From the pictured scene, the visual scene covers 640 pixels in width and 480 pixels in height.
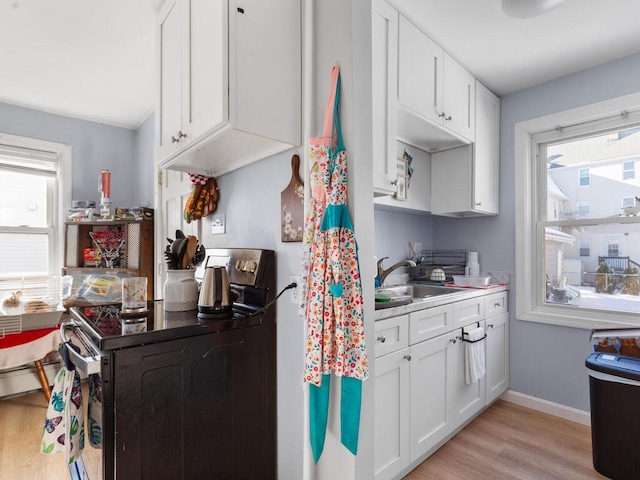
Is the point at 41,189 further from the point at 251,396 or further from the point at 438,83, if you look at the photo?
the point at 438,83

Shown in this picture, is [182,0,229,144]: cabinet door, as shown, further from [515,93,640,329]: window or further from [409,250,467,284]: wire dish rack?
[515,93,640,329]: window

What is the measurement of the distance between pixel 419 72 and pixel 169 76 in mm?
1345

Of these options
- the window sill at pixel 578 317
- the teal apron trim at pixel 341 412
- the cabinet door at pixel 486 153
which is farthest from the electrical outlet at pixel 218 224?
the window sill at pixel 578 317

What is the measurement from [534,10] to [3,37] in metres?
3.07

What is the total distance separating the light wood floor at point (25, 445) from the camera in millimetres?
1883

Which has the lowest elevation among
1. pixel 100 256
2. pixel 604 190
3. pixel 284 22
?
pixel 100 256

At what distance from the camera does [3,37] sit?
219 cm

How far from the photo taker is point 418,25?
6.40ft

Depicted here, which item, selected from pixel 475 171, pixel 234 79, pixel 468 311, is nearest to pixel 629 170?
pixel 475 171

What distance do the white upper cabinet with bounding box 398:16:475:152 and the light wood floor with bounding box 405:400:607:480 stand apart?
1939 millimetres

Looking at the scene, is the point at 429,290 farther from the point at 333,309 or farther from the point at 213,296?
the point at 213,296

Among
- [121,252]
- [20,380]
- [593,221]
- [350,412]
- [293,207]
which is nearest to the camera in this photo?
[350,412]

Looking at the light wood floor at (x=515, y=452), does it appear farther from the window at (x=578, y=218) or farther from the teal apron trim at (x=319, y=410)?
the teal apron trim at (x=319, y=410)

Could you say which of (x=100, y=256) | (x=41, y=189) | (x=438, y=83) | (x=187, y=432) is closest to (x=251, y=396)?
(x=187, y=432)
